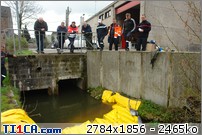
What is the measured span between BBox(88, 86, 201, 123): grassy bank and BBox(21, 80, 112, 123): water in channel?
1.53 metres

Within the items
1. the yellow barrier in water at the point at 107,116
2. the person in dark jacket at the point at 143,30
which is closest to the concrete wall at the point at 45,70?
the yellow barrier in water at the point at 107,116

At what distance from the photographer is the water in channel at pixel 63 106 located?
7043 millimetres

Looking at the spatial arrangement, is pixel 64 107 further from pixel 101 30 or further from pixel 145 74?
pixel 101 30

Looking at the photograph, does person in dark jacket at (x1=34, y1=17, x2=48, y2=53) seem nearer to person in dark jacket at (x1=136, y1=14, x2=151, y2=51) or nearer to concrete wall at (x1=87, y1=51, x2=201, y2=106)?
concrete wall at (x1=87, y1=51, x2=201, y2=106)

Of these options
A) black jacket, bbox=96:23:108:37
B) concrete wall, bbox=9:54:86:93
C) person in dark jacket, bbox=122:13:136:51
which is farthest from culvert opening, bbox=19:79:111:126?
person in dark jacket, bbox=122:13:136:51

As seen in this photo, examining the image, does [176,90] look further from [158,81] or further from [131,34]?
[131,34]

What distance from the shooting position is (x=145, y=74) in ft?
23.1

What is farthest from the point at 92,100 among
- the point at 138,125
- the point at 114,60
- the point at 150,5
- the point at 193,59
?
the point at 150,5

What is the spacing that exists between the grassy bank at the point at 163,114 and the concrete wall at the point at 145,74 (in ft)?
0.67

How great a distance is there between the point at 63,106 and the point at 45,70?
2.19m

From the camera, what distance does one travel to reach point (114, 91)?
344 inches

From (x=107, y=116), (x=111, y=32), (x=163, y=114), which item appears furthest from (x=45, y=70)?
(x=163, y=114)

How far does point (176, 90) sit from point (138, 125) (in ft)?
5.20

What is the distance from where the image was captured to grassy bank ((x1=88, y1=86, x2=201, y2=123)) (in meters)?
5.61
